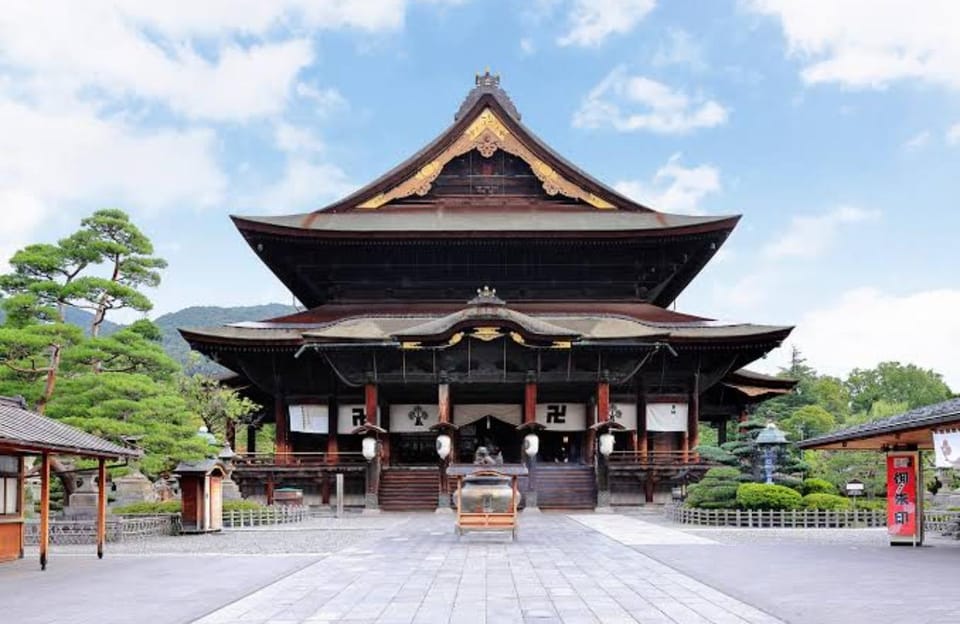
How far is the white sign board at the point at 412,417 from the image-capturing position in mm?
40906

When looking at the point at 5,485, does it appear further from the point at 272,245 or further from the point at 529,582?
the point at 272,245

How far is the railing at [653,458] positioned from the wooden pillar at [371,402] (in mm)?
9169

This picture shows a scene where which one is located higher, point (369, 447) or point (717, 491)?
point (369, 447)

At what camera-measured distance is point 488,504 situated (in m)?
23.3

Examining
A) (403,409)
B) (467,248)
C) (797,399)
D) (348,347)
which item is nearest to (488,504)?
(348,347)

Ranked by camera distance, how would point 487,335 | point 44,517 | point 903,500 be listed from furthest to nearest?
1. point 487,335
2. point 903,500
3. point 44,517

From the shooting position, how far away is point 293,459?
130ft

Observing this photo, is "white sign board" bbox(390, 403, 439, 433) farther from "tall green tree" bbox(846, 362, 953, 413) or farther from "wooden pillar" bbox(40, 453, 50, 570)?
"tall green tree" bbox(846, 362, 953, 413)

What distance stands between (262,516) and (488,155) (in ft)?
67.8

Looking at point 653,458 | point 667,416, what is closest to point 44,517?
point 653,458

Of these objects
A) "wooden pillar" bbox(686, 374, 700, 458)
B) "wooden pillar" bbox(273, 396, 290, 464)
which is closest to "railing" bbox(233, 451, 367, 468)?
"wooden pillar" bbox(273, 396, 290, 464)

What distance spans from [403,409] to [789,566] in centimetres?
2521

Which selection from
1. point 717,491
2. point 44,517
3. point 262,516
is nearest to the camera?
point 44,517

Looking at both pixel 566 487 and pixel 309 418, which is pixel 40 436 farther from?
pixel 309 418
